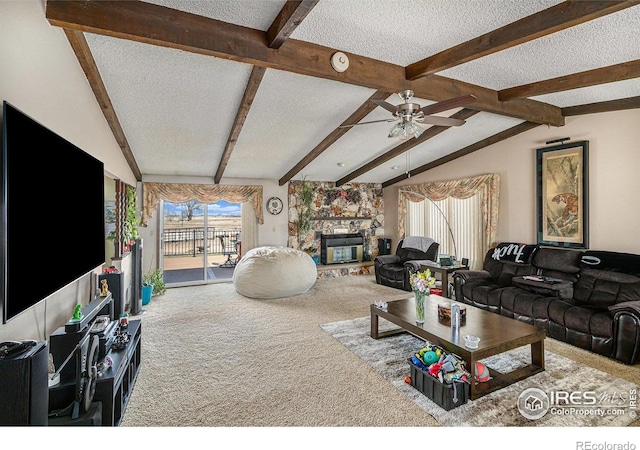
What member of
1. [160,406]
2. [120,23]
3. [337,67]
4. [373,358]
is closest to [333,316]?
[373,358]

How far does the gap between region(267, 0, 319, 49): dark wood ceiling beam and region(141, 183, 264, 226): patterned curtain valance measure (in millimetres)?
4377

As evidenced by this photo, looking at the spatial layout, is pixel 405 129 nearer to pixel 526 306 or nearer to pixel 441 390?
pixel 441 390

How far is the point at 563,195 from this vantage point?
434 cm

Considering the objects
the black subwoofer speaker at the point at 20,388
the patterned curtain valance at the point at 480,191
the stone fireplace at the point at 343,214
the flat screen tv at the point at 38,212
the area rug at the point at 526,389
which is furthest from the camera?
the stone fireplace at the point at 343,214

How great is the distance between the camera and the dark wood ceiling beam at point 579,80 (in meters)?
2.83

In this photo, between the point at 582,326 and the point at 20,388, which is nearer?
the point at 20,388

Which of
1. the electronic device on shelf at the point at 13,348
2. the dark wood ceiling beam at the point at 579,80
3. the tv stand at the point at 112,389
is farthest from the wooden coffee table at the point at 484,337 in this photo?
the electronic device on shelf at the point at 13,348

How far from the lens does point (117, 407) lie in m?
2.07

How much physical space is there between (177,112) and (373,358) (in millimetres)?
3498

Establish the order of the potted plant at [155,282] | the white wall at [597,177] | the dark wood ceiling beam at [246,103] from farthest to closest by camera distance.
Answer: the potted plant at [155,282], the white wall at [597,177], the dark wood ceiling beam at [246,103]

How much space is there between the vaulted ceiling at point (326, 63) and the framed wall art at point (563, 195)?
0.38 m

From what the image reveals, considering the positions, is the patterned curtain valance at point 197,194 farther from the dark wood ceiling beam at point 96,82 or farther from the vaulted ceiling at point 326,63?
the dark wood ceiling beam at point 96,82

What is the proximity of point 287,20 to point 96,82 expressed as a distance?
189 centimetres

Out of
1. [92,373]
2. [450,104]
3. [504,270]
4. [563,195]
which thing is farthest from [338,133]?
[92,373]
